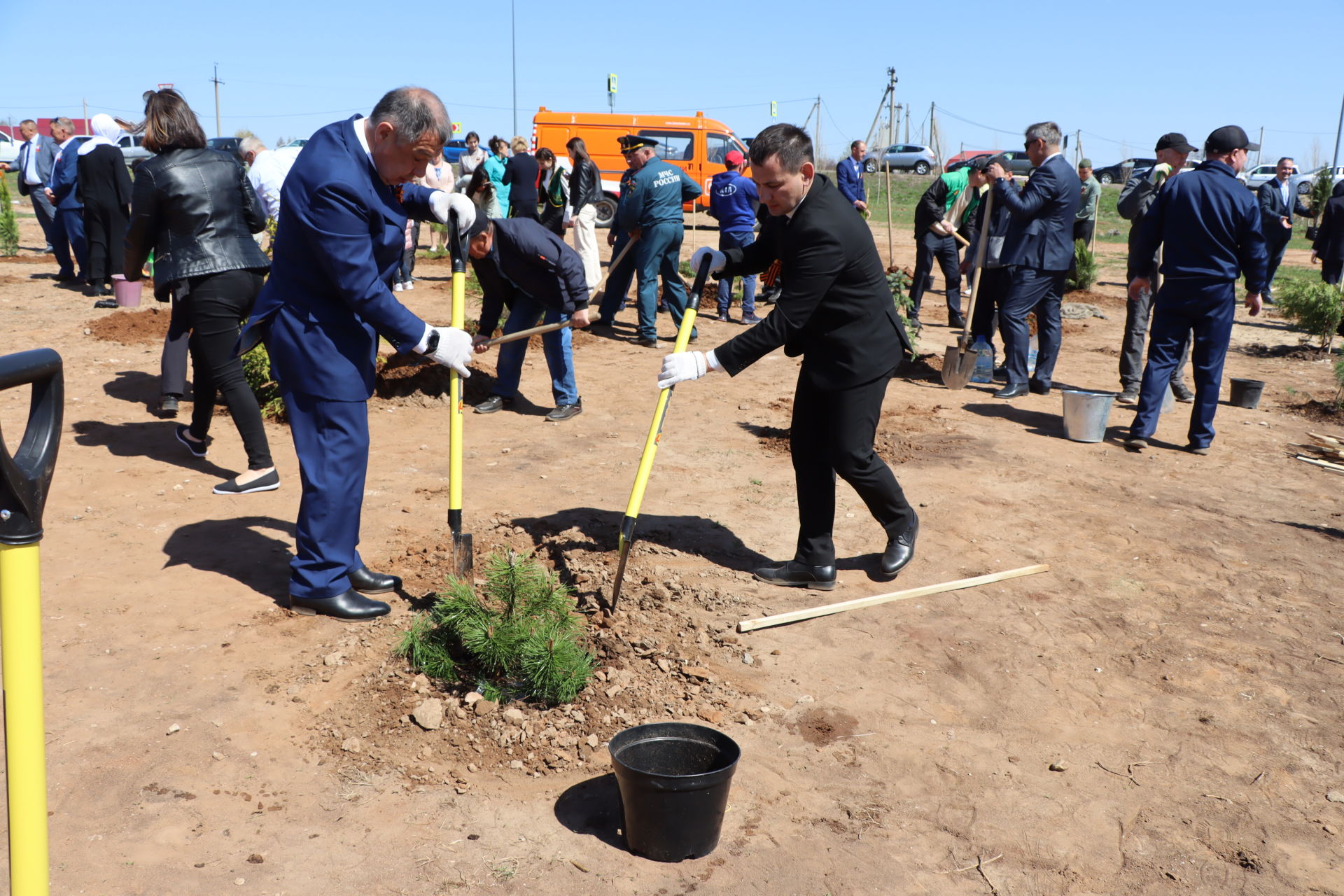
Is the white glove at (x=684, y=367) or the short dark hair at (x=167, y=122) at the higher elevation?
the short dark hair at (x=167, y=122)

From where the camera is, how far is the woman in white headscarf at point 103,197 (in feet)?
34.0

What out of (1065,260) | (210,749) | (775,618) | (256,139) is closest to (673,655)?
(775,618)

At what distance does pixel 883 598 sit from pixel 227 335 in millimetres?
3767

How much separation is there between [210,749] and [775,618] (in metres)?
2.15

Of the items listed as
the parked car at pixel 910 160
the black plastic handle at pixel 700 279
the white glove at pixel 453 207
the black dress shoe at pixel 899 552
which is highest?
the parked car at pixel 910 160

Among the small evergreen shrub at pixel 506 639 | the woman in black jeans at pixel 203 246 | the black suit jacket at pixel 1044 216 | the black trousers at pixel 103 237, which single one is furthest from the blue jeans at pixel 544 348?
the black trousers at pixel 103 237

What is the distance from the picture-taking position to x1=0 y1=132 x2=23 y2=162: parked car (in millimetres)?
32062

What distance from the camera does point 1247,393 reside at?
324 inches

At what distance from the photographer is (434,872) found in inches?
104

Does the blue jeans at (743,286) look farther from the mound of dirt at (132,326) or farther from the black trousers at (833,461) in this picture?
the black trousers at (833,461)

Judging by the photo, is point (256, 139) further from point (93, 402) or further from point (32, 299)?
point (32, 299)

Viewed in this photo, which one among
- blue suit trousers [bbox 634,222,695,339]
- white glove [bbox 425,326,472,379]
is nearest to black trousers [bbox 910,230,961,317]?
blue suit trousers [bbox 634,222,695,339]

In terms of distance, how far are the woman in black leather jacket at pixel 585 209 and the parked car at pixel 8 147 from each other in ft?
93.1

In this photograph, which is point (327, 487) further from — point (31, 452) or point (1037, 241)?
point (1037, 241)
